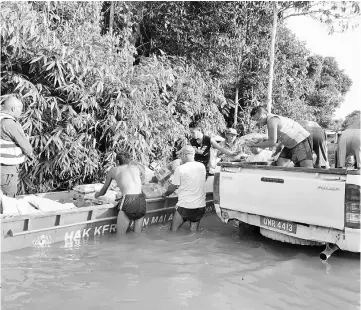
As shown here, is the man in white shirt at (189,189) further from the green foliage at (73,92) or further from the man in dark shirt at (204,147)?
the green foliage at (73,92)

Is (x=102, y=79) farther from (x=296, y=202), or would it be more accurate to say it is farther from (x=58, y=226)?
(x=296, y=202)

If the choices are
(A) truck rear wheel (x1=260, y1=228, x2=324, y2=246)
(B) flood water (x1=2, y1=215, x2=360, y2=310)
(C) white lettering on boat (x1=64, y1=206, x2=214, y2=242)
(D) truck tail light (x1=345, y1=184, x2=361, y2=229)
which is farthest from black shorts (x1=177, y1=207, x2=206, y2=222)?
(D) truck tail light (x1=345, y1=184, x2=361, y2=229)

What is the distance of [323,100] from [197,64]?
624 inches

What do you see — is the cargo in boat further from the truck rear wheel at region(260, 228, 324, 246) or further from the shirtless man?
the truck rear wheel at region(260, 228, 324, 246)

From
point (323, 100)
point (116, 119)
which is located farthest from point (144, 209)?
point (323, 100)

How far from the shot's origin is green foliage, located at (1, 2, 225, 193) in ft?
23.4

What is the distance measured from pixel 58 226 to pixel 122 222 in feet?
3.18

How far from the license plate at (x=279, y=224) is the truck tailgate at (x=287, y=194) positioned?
124 millimetres

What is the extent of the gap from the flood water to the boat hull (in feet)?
0.50

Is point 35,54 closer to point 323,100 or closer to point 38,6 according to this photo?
point 38,6

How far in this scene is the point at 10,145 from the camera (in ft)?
18.2

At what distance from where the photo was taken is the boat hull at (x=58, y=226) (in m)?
5.08

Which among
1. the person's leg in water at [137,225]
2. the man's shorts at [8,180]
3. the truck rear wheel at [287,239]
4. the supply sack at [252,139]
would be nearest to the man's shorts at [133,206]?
the person's leg in water at [137,225]

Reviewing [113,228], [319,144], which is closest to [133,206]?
[113,228]
